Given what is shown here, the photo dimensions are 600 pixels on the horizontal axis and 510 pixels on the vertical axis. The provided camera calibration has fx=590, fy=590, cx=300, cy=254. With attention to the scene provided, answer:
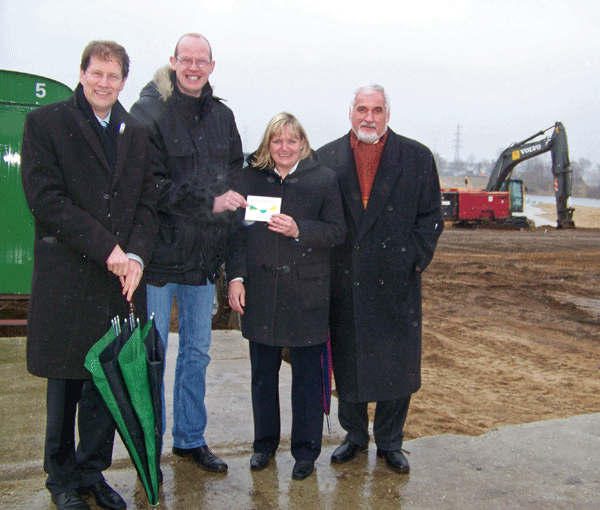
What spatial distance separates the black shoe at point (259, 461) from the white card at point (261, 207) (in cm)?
123

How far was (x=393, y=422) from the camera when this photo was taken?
3.24 metres

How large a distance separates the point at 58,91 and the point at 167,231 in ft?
12.8

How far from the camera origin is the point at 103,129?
8.32 feet

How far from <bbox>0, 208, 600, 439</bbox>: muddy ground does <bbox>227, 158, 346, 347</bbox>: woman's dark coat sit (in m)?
1.96

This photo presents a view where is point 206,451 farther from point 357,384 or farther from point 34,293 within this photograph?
point 34,293

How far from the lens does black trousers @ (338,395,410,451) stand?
320 centimetres

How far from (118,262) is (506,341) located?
6.63m


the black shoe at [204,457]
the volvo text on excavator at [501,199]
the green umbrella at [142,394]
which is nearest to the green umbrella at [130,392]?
the green umbrella at [142,394]

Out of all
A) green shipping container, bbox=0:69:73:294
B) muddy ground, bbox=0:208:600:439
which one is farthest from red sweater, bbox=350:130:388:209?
green shipping container, bbox=0:69:73:294

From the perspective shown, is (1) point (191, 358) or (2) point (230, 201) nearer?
(2) point (230, 201)

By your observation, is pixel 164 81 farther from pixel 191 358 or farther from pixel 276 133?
pixel 191 358

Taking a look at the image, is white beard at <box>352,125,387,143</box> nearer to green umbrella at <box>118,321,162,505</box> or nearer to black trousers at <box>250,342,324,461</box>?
black trousers at <box>250,342,324,461</box>

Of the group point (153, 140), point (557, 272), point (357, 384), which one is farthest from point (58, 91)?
point (557, 272)

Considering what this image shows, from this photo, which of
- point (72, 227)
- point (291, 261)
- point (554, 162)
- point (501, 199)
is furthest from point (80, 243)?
point (501, 199)
